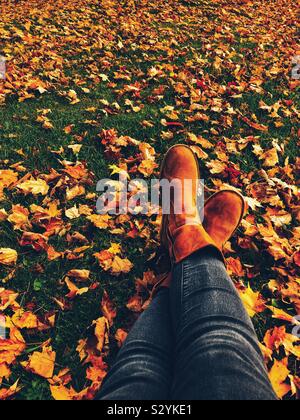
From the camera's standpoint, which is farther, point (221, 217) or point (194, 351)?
point (221, 217)

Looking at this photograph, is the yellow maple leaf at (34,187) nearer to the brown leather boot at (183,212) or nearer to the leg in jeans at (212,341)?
the brown leather boot at (183,212)

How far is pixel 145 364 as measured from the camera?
112cm

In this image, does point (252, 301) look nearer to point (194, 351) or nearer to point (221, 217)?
point (221, 217)

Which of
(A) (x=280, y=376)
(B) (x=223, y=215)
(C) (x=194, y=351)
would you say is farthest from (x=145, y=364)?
(B) (x=223, y=215)

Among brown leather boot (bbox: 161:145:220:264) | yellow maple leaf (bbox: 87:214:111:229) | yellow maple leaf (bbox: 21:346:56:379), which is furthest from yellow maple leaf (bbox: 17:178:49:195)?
yellow maple leaf (bbox: 21:346:56:379)

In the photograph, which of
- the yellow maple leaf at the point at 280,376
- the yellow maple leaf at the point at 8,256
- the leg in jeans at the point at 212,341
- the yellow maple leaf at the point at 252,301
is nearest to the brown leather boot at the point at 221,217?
the yellow maple leaf at the point at 252,301

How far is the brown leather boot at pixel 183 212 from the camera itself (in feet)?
5.13

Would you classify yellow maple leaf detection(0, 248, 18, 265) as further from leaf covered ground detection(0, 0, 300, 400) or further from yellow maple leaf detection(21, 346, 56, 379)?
yellow maple leaf detection(21, 346, 56, 379)

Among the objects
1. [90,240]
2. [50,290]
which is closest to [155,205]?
[90,240]

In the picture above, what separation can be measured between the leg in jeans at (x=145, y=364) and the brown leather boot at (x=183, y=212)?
344mm

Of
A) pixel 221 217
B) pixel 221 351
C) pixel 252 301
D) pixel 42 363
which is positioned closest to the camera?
pixel 221 351

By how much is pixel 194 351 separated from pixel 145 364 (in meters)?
0.18

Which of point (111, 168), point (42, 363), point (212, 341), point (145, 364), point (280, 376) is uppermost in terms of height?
point (212, 341)

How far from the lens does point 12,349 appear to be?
4.92 ft
